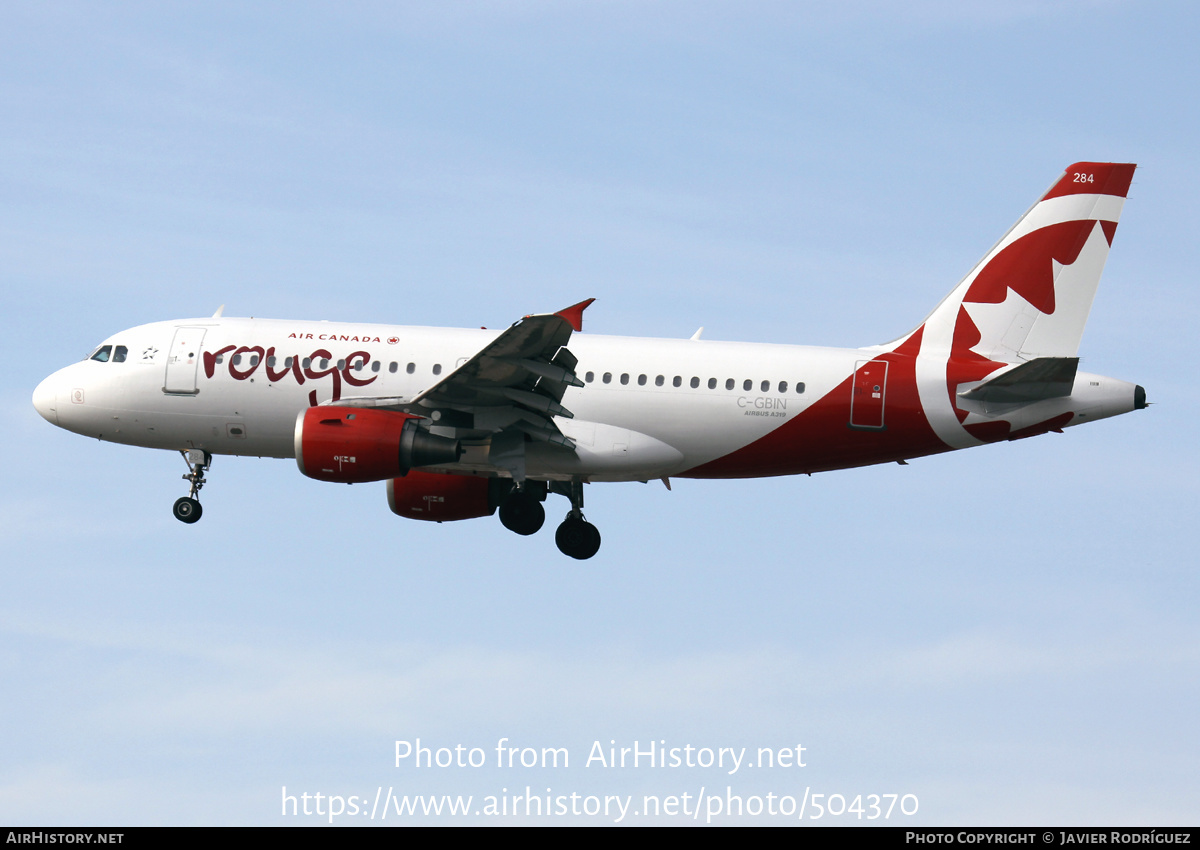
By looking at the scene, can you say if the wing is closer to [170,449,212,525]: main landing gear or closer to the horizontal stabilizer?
[170,449,212,525]: main landing gear

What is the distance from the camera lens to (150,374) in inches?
1548

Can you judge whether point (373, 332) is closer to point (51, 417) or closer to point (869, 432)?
point (51, 417)

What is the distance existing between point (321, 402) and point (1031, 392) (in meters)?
18.3

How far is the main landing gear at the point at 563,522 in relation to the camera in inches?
1577

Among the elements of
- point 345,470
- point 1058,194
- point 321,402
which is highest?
point 1058,194

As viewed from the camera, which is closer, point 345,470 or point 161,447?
point 345,470

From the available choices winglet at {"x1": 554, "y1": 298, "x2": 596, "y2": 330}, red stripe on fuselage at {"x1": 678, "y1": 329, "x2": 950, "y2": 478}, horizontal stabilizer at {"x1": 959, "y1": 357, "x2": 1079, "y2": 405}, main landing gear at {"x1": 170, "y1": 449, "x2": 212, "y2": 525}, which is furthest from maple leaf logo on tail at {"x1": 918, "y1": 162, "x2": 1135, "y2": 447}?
main landing gear at {"x1": 170, "y1": 449, "x2": 212, "y2": 525}

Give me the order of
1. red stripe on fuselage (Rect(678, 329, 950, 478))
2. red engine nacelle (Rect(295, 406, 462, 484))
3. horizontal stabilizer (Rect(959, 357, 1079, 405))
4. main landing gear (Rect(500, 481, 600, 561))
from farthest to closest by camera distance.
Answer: main landing gear (Rect(500, 481, 600, 561))
red stripe on fuselage (Rect(678, 329, 950, 478))
horizontal stabilizer (Rect(959, 357, 1079, 405))
red engine nacelle (Rect(295, 406, 462, 484))

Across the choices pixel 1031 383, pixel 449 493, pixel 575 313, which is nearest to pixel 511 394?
pixel 575 313

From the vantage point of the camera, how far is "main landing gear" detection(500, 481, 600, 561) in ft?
131

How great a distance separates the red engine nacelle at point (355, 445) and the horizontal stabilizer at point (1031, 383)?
14141 mm

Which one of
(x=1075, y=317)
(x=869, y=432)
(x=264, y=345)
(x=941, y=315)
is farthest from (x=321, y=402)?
(x=1075, y=317)

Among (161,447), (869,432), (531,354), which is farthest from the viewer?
(161,447)

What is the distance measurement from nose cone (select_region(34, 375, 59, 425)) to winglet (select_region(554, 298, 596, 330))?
16131 millimetres
